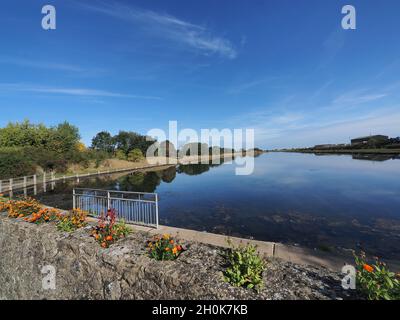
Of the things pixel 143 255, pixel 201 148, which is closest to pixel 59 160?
pixel 143 255

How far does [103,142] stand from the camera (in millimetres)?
70312

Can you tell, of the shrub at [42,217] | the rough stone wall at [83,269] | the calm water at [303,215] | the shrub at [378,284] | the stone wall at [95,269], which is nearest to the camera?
the shrub at [378,284]

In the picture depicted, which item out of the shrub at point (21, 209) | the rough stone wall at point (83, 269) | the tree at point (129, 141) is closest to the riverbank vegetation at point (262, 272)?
the rough stone wall at point (83, 269)

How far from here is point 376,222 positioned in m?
9.12

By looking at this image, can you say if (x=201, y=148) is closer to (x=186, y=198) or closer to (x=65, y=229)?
(x=186, y=198)

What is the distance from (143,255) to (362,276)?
11.6ft

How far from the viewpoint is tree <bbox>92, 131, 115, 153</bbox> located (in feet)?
228

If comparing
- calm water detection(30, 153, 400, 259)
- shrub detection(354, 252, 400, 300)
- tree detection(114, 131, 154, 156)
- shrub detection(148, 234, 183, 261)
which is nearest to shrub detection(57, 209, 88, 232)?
shrub detection(148, 234, 183, 261)

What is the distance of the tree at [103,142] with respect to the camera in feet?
228

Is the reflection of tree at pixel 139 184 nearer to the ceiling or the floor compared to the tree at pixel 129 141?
nearer to the floor

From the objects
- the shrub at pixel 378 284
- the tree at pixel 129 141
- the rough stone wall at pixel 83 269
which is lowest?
the rough stone wall at pixel 83 269

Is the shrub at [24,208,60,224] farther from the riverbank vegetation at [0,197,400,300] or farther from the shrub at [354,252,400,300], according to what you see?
the shrub at [354,252,400,300]

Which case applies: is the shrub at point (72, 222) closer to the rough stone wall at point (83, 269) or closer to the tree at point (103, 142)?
the rough stone wall at point (83, 269)

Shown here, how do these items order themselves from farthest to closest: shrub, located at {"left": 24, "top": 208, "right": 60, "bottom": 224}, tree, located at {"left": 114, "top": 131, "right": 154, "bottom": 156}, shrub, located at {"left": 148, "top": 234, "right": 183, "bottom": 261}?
tree, located at {"left": 114, "top": 131, "right": 154, "bottom": 156}, shrub, located at {"left": 24, "top": 208, "right": 60, "bottom": 224}, shrub, located at {"left": 148, "top": 234, "right": 183, "bottom": 261}
